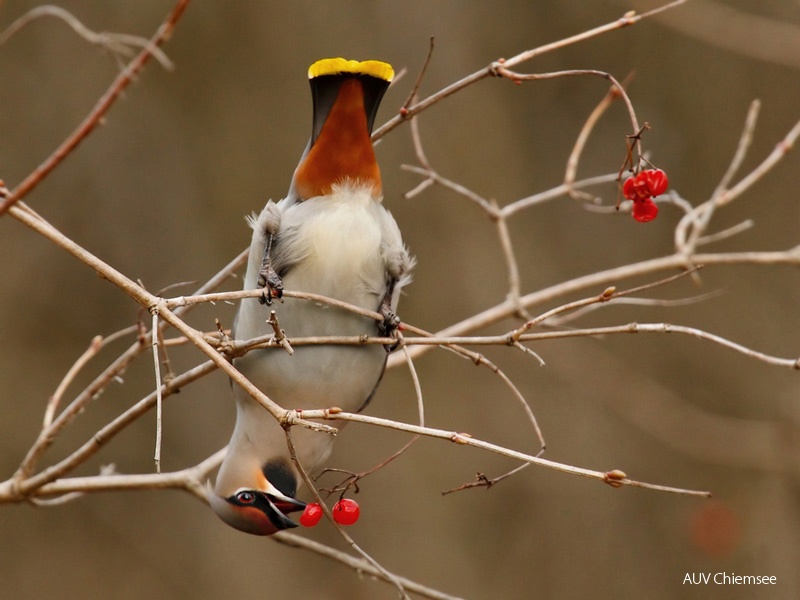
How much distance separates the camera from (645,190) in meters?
2.07

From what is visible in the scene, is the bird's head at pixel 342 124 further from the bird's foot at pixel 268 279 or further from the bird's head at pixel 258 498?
the bird's head at pixel 258 498

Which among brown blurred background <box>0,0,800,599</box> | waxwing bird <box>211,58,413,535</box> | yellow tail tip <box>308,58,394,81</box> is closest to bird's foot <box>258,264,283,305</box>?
waxwing bird <box>211,58,413,535</box>

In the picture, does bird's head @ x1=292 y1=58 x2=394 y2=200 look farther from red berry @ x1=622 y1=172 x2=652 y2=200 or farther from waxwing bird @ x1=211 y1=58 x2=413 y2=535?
red berry @ x1=622 y1=172 x2=652 y2=200

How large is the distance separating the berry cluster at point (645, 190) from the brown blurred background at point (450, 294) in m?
3.21

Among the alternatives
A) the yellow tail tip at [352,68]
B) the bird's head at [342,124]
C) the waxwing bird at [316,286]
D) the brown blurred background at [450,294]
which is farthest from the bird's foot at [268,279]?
the brown blurred background at [450,294]

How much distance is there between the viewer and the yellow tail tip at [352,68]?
2154 millimetres

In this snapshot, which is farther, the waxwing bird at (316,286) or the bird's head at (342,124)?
the waxwing bird at (316,286)

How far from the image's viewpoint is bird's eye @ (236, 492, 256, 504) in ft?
7.61

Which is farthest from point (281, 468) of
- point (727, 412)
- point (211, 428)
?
point (727, 412)

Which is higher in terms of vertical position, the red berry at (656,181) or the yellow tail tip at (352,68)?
the yellow tail tip at (352,68)

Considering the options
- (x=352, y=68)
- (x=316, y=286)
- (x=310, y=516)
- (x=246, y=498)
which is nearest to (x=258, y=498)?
(x=246, y=498)

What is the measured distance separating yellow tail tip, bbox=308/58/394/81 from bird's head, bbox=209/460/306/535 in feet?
3.18

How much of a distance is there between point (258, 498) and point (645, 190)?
117cm

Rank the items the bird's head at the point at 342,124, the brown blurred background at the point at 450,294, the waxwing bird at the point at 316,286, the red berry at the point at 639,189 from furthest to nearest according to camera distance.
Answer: the brown blurred background at the point at 450,294
the waxwing bird at the point at 316,286
the bird's head at the point at 342,124
the red berry at the point at 639,189
